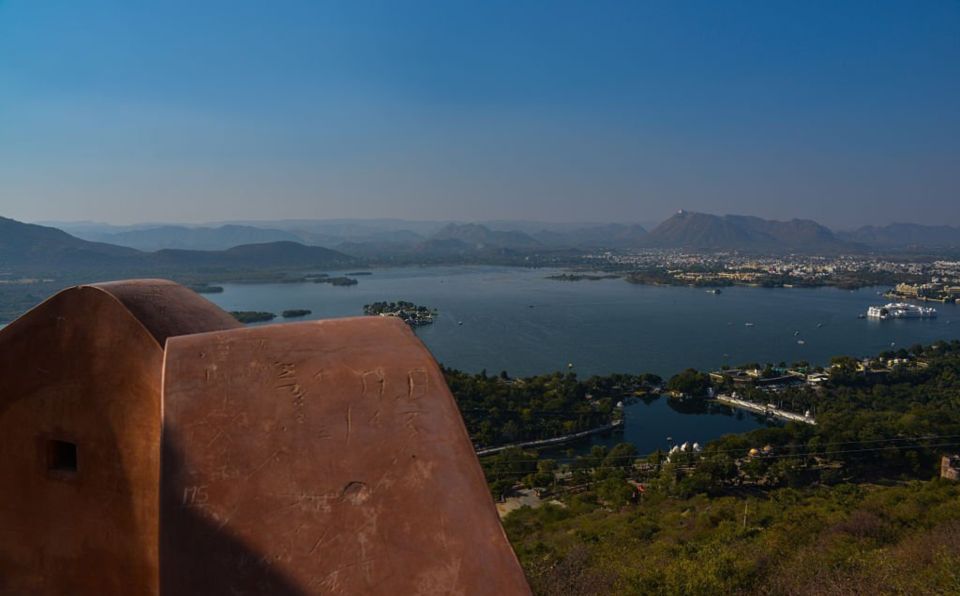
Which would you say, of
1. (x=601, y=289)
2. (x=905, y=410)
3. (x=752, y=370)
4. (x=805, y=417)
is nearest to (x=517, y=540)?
(x=805, y=417)

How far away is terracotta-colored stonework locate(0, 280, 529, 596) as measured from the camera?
1938 millimetres

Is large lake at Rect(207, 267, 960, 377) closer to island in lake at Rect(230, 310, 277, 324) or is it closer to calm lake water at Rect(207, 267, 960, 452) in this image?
calm lake water at Rect(207, 267, 960, 452)

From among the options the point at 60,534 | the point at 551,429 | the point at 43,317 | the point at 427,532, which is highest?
the point at 43,317

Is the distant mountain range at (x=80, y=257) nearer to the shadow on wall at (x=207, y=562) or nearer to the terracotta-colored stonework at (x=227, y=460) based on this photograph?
the terracotta-colored stonework at (x=227, y=460)

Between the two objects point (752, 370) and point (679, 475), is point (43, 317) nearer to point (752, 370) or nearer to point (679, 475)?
point (679, 475)

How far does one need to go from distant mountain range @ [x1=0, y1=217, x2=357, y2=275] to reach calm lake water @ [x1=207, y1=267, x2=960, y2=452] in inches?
775

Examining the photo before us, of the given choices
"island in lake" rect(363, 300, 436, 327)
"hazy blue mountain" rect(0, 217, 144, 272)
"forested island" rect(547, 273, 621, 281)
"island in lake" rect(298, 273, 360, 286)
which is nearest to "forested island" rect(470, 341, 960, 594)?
"island in lake" rect(363, 300, 436, 327)

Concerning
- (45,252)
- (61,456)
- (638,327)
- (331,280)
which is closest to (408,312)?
(638,327)

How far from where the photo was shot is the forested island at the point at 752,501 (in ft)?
20.1

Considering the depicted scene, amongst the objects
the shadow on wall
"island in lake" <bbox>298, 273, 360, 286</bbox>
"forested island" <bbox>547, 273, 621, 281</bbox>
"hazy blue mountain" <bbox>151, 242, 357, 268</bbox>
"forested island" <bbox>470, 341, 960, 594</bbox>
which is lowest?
"forested island" <bbox>470, 341, 960, 594</bbox>

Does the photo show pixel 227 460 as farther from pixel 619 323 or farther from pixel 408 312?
pixel 619 323

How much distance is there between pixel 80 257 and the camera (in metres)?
77.9

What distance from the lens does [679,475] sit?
1552 cm

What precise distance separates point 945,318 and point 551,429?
45.0 meters
